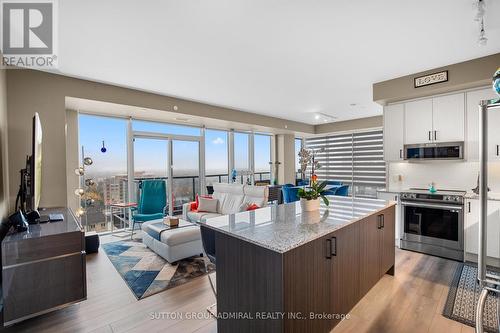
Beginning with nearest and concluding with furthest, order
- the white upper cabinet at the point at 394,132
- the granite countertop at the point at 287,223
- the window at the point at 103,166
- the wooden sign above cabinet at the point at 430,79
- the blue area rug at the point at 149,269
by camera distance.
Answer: the granite countertop at the point at 287,223 → the blue area rug at the point at 149,269 → the wooden sign above cabinet at the point at 430,79 → the white upper cabinet at the point at 394,132 → the window at the point at 103,166

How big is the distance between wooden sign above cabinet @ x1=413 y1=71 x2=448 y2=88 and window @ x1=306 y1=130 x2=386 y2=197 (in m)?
4.17

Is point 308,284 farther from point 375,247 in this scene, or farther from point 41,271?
point 41,271

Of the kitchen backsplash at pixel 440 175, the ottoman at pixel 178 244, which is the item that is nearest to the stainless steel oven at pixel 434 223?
the kitchen backsplash at pixel 440 175

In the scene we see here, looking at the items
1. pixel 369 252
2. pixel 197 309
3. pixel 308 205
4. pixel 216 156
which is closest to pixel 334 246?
pixel 308 205

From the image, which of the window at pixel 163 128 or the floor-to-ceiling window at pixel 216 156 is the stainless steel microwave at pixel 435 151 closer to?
the floor-to-ceiling window at pixel 216 156

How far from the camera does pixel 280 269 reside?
4.59 feet

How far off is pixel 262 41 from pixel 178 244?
2.84m

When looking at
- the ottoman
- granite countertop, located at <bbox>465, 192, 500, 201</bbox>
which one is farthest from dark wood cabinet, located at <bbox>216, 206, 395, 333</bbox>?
granite countertop, located at <bbox>465, 192, 500, 201</bbox>

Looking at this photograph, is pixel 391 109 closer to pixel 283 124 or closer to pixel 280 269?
pixel 283 124

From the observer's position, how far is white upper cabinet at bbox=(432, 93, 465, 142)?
11.8ft

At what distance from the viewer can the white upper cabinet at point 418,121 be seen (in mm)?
3885

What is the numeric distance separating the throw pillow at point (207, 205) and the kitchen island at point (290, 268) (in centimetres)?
284

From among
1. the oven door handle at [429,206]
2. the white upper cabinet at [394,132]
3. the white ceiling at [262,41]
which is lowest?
the oven door handle at [429,206]

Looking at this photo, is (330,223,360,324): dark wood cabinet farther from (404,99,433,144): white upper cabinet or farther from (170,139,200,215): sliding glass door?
(170,139,200,215): sliding glass door
